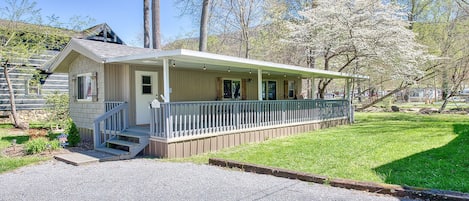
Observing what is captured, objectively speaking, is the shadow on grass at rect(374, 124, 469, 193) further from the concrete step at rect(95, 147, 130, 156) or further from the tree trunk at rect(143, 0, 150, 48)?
the tree trunk at rect(143, 0, 150, 48)

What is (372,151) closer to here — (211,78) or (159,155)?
(159,155)

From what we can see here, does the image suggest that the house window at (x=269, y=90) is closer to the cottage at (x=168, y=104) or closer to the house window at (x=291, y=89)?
the house window at (x=291, y=89)

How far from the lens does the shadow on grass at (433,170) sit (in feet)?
14.8

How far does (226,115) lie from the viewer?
27.9ft

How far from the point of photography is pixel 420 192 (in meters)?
3.99

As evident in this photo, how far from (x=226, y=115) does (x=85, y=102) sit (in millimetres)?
4993

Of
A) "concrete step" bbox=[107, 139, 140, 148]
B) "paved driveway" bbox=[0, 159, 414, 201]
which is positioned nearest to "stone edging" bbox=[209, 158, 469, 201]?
"paved driveway" bbox=[0, 159, 414, 201]

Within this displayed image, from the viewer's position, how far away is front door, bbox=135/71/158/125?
30.0 feet

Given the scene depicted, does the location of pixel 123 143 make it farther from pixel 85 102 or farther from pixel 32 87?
pixel 32 87

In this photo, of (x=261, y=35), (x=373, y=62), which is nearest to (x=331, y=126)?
(x=373, y=62)

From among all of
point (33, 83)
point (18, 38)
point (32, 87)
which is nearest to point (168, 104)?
point (18, 38)

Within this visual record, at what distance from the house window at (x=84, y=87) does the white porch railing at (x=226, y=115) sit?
130 inches

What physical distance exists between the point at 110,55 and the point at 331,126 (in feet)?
29.9

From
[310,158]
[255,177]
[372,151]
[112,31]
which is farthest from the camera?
[112,31]
